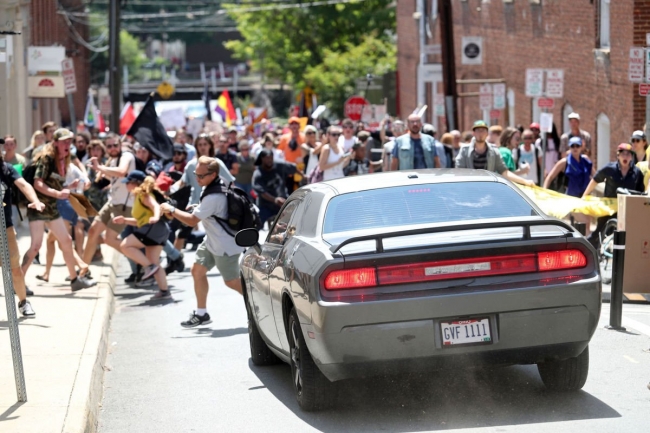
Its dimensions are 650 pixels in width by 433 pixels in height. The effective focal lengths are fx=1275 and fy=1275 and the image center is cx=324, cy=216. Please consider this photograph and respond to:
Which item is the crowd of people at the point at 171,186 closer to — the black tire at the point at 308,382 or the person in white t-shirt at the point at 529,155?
the person in white t-shirt at the point at 529,155

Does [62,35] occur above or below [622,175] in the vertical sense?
above

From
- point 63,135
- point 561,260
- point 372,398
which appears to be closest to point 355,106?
point 63,135

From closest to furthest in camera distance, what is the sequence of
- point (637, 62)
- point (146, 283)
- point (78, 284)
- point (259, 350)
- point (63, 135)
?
point (259, 350) < point (63, 135) < point (78, 284) < point (146, 283) < point (637, 62)

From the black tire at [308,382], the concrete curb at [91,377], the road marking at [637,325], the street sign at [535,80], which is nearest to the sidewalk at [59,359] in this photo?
the concrete curb at [91,377]

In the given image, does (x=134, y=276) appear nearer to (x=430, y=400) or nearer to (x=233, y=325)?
(x=233, y=325)

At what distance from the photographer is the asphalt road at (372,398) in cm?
760

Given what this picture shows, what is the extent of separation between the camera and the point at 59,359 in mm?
9836

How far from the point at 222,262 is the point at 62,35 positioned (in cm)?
4236

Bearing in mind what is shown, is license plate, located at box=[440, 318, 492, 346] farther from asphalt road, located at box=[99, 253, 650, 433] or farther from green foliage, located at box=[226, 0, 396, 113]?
green foliage, located at box=[226, 0, 396, 113]

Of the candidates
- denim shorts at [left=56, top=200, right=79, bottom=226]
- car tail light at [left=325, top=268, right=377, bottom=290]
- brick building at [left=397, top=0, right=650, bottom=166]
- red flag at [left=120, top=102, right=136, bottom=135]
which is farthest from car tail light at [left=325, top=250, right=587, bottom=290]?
red flag at [left=120, top=102, right=136, bottom=135]

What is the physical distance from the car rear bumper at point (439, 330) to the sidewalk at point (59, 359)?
5.14 ft

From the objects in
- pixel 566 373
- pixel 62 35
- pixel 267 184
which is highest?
pixel 62 35

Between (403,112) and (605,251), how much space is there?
39.8 m

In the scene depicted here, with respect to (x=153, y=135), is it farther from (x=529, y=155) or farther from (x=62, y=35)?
(x=62, y=35)
